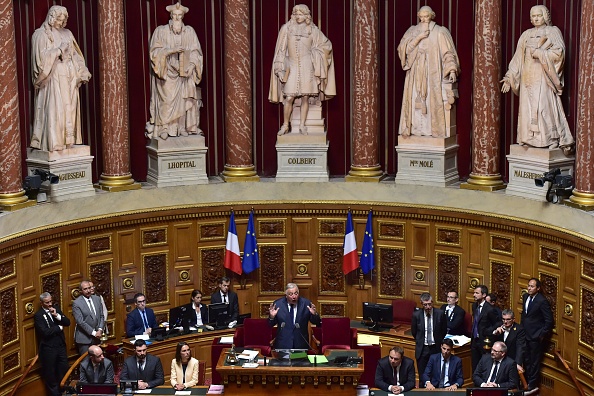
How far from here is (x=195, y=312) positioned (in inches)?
1014

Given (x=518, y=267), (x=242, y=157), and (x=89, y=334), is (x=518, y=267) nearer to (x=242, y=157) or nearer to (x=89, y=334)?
(x=242, y=157)

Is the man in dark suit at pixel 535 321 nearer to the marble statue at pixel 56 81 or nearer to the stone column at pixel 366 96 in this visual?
the stone column at pixel 366 96

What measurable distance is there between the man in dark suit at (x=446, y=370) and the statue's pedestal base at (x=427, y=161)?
4.65 metres

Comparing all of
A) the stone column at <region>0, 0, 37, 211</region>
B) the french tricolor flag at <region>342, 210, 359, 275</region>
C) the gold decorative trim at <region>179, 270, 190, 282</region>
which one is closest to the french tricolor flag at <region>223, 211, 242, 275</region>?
the gold decorative trim at <region>179, 270, 190, 282</region>

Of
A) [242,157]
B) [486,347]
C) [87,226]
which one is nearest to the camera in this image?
[486,347]

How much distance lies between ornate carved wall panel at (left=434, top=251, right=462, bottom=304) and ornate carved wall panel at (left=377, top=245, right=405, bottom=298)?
0.74m

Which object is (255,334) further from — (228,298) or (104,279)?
(104,279)

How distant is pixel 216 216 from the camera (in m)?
26.9

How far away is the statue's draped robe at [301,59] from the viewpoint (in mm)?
27094

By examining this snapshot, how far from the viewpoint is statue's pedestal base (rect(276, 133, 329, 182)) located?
89.8 feet

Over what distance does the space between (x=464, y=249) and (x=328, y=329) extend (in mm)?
3335

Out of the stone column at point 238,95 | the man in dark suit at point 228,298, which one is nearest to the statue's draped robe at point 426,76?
the stone column at point 238,95

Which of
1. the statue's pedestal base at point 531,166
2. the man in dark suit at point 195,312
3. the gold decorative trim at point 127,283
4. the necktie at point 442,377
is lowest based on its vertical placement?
the necktie at point 442,377

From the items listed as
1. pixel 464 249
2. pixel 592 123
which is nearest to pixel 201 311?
pixel 464 249
